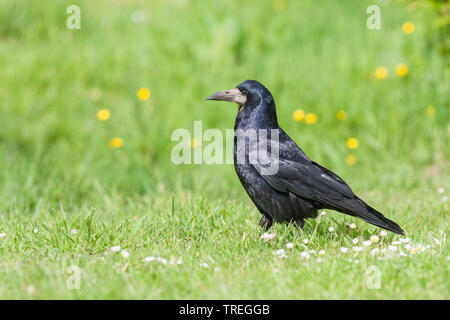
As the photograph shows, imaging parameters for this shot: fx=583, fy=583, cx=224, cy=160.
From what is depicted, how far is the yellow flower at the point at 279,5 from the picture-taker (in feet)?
26.8

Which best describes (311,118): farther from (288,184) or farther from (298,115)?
(288,184)

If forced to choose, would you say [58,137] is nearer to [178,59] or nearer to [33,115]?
[33,115]

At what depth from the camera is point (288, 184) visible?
3674 mm

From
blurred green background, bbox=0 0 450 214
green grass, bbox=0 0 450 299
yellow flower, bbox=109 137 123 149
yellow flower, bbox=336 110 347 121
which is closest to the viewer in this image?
green grass, bbox=0 0 450 299

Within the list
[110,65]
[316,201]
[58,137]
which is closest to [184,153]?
[58,137]

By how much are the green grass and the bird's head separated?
2.55 ft

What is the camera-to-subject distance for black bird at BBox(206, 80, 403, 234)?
12.0 ft

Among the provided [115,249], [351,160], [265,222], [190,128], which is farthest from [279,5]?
[115,249]

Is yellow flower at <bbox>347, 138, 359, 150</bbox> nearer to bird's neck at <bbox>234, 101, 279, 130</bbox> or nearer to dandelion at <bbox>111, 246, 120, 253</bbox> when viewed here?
bird's neck at <bbox>234, 101, 279, 130</bbox>

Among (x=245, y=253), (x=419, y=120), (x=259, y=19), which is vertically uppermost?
(x=259, y=19)

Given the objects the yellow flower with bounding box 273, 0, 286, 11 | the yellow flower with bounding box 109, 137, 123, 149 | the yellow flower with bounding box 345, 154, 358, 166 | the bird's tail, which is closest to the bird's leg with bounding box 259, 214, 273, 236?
the bird's tail

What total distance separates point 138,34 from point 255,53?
1741 millimetres

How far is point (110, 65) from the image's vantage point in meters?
7.70

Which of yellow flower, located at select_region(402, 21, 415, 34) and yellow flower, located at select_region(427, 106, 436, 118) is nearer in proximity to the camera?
yellow flower, located at select_region(427, 106, 436, 118)
